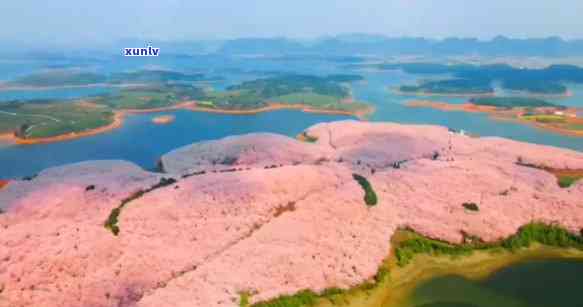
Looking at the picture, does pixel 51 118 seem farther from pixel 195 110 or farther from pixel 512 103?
pixel 512 103

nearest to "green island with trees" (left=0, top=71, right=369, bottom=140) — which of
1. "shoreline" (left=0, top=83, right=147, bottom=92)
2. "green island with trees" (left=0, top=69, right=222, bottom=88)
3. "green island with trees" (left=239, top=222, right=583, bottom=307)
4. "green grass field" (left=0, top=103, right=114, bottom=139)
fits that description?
"green grass field" (left=0, top=103, right=114, bottom=139)

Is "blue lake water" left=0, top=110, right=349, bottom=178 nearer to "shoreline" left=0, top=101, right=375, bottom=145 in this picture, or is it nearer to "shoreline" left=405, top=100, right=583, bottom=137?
"shoreline" left=0, top=101, right=375, bottom=145

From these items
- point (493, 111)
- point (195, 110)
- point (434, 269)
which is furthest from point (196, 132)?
point (493, 111)

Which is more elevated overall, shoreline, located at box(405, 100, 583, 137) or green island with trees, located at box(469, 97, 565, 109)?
green island with trees, located at box(469, 97, 565, 109)

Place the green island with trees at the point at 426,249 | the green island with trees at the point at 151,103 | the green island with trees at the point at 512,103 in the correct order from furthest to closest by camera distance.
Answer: the green island with trees at the point at 512,103, the green island with trees at the point at 151,103, the green island with trees at the point at 426,249

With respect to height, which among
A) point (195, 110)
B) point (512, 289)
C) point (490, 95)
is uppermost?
point (490, 95)

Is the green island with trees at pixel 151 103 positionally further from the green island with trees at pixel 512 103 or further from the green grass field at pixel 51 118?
the green island with trees at pixel 512 103

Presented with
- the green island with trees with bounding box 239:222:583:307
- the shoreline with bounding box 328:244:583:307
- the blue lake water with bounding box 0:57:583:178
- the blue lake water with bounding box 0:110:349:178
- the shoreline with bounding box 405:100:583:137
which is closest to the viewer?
the green island with trees with bounding box 239:222:583:307

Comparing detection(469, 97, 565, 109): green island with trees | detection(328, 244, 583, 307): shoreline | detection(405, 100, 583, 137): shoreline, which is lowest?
detection(328, 244, 583, 307): shoreline

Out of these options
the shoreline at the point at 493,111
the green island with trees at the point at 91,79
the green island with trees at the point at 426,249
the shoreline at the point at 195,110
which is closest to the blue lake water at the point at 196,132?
the shoreline at the point at 195,110
